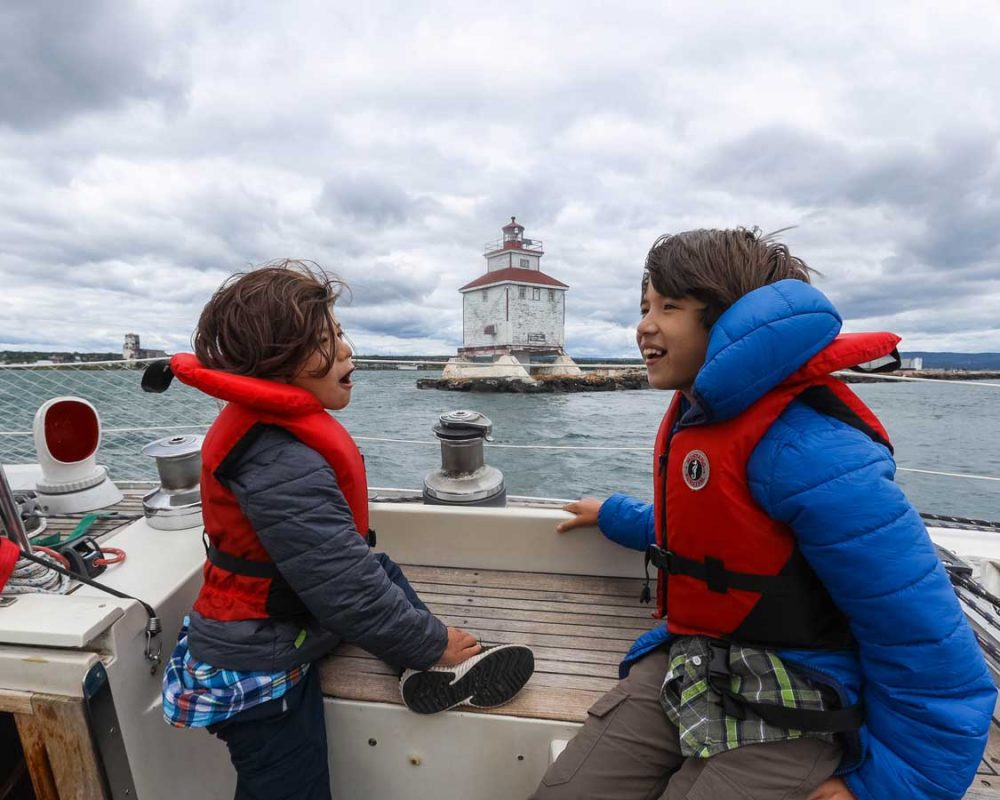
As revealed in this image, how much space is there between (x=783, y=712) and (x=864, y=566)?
28cm

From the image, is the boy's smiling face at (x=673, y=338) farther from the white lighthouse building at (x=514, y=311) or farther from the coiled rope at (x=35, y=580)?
the white lighthouse building at (x=514, y=311)

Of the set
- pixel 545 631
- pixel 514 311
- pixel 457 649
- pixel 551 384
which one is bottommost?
pixel 545 631

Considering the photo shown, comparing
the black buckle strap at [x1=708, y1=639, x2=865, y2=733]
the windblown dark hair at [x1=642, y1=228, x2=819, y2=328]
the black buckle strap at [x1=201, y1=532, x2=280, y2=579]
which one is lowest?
the black buckle strap at [x1=708, y1=639, x2=865, y2=733]

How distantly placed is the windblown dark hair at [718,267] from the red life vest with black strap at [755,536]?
6.6 inches

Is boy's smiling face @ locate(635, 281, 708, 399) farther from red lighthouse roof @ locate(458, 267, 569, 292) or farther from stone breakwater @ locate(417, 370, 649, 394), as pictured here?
red lighthouse roof @ locate(458, 267, 569, 292)

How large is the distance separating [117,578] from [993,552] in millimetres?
2835

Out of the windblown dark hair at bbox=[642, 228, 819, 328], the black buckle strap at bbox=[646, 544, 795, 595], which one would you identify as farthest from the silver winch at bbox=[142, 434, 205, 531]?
the windblown dark hair at bbox=[642, 228, 819, 328]

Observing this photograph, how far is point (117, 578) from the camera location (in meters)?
1.36

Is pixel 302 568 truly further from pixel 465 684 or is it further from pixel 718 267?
pixel 718 267

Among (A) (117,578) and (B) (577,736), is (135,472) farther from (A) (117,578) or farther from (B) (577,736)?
(B) (577,736)

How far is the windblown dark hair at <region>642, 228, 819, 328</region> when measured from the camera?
37.4 inches

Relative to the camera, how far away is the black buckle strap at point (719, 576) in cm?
90

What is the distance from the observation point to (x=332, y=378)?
111 cm

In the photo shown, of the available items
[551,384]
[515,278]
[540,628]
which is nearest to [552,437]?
[540,628]
